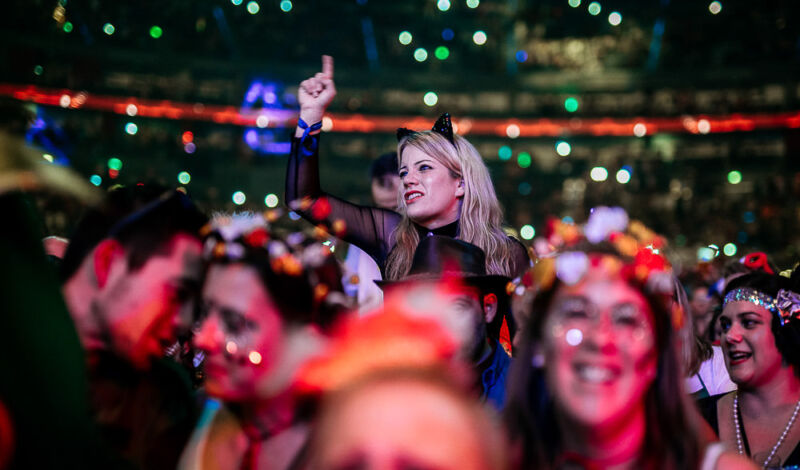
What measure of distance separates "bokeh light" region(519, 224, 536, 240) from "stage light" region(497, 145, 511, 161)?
3038mm

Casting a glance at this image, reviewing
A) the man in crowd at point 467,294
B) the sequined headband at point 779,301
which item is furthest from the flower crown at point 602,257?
the sequined headband at point 779,301

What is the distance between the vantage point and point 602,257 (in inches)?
76.1

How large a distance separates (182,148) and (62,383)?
50.9ft

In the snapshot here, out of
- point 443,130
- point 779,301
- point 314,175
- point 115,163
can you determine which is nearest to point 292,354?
point 314,175

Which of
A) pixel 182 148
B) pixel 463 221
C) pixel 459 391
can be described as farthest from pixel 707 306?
pixel 182 148

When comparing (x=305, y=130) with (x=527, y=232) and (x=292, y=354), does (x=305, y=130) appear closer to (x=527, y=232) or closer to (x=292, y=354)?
(x=292, y=354)

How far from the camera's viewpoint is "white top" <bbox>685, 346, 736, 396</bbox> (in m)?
3.79

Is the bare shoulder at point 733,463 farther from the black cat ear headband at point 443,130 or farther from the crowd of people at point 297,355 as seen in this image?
the black cat ear headband at point 443,130

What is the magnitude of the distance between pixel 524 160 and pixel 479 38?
3206mm

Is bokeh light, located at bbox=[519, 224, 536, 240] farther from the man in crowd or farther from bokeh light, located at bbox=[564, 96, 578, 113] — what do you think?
the man in crowd

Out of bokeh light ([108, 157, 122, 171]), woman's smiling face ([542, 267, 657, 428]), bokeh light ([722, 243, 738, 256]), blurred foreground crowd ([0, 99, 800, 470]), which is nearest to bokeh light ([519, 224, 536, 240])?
bokeh light ([722, 243, 738, 256])

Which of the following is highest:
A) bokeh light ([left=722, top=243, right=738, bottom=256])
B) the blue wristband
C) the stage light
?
the stage light

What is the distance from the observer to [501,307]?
284 cm

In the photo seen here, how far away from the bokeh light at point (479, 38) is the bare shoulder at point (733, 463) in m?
17.2
